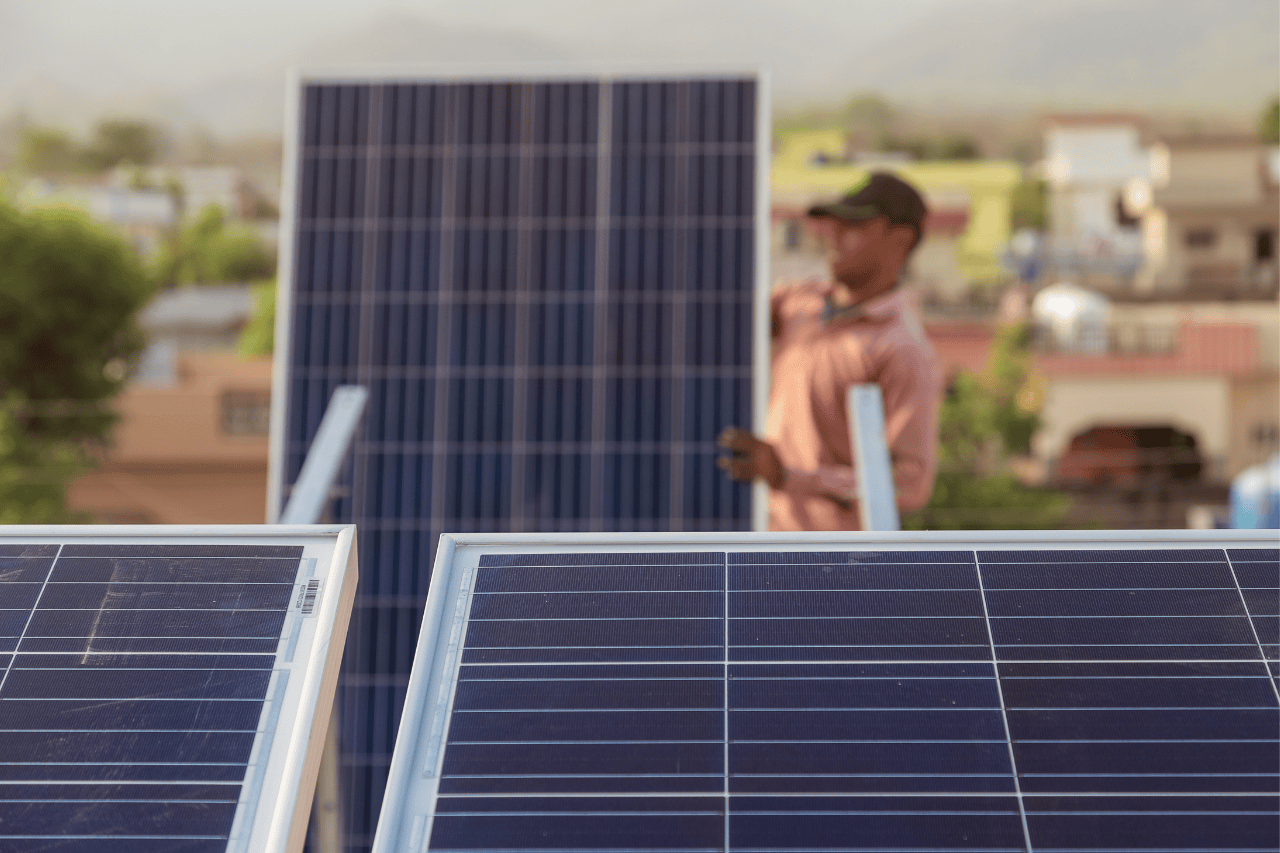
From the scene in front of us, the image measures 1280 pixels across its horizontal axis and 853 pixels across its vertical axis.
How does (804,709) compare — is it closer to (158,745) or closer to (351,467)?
(158,745)

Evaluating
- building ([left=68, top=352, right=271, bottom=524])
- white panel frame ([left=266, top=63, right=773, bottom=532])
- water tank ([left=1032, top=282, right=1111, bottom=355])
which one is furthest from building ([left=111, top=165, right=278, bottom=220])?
white panel frame ([left=266, top=63, right=773, bottom=532])

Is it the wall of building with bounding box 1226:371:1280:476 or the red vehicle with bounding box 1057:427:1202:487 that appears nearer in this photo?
the red vehicle with bounding box 1057:427:1202:487

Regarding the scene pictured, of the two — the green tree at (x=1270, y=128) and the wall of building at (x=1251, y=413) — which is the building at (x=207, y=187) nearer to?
the green tree at (x=1270, y=128)

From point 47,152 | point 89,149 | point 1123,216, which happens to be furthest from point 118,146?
point 1123,216

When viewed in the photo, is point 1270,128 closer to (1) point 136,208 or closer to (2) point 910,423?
(1) point 136,208

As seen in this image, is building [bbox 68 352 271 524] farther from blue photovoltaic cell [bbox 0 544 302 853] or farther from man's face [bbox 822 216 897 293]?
blue photovoltaic cell [bbox 0 544 302 853]

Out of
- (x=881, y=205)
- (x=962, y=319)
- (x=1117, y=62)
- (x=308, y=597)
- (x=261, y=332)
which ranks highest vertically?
(x=1117, y=62)
